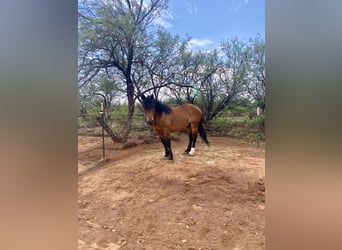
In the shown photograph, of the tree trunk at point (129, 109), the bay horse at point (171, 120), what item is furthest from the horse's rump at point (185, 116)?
the tree trunk at point (129, 109)

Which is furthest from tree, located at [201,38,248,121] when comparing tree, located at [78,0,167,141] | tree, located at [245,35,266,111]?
tree, located at [78,0,167,141]

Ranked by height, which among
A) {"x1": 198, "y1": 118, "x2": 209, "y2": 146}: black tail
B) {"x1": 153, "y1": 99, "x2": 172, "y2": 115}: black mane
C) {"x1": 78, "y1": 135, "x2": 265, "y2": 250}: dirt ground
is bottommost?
{"x1": 78, "y1": 135, "x2": 265, "y2": 250}: dirt ground

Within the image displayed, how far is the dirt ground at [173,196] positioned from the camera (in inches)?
43.1

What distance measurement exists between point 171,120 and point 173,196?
13.4 inches

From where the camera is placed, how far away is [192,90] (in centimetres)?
117

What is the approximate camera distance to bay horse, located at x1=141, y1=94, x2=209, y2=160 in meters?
1.17

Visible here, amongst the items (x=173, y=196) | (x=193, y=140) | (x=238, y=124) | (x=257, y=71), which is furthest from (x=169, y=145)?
(x=257, y=71)

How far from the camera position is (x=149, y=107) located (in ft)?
3.87

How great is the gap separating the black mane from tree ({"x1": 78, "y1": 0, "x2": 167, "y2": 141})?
0.12m

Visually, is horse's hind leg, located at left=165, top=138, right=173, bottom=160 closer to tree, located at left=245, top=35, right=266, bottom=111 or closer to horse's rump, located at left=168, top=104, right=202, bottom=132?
horse's rump, located at left=168, top=104, right=202, bottom=132

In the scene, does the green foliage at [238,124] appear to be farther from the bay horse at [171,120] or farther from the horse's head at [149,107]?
the horse's head at [149,107]
